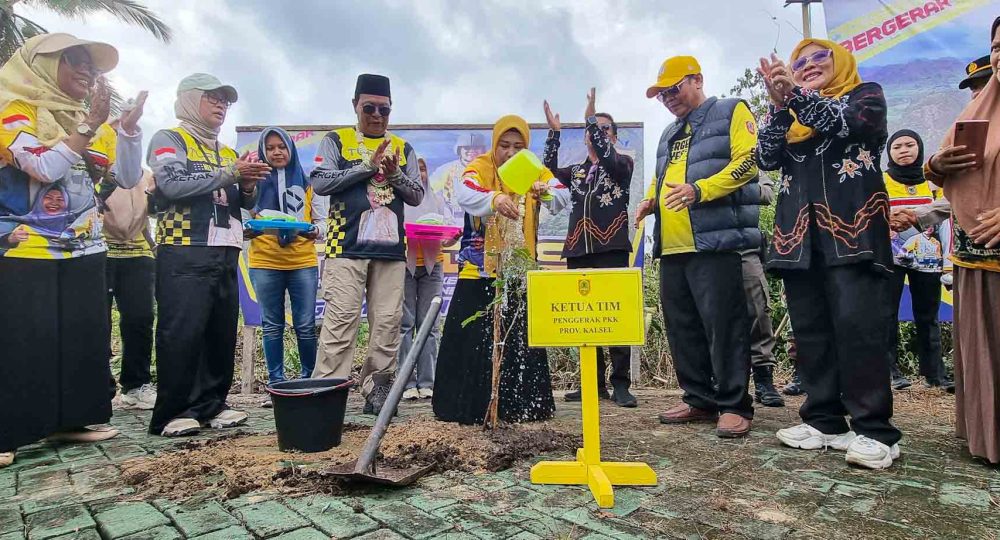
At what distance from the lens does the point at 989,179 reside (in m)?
2.53

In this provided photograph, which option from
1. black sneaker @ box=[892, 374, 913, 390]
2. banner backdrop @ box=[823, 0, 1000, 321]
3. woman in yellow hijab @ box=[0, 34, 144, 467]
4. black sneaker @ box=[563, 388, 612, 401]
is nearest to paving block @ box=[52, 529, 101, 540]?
woman in yellow hijab @ box=[0, 34, 144, 467]

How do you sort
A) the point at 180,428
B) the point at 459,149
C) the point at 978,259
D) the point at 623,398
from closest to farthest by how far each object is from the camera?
the point at 978,259 → the point at 180,428 → the point at 623,398 → the point at 459,149

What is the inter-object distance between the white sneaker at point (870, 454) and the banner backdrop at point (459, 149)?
13.6 ft

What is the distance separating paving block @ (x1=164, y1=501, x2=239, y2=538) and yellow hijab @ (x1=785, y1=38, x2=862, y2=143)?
3.00 meters

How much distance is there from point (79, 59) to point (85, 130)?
47cm

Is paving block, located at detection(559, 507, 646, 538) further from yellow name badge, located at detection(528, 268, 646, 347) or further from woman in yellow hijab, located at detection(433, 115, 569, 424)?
woman in yellow hijab, located at detection(433, 115, 569, 424)

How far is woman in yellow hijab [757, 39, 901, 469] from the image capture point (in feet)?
8.48

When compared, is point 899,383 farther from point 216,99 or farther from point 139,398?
point 139,398

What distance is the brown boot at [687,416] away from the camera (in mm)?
3422

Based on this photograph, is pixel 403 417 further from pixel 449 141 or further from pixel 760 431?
pixel 449 141

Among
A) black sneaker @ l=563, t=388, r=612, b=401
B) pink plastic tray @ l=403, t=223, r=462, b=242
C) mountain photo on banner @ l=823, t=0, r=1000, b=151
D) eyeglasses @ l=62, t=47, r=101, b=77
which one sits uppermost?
mountain photo on banner @ l=823, t=0, r=1000, b=151

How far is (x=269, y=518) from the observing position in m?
1.88

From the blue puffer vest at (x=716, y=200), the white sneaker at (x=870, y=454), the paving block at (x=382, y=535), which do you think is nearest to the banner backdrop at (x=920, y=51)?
the blue puffer vest at (x=716, y=200)

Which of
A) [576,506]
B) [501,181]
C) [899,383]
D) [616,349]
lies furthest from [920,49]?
[576,506]
